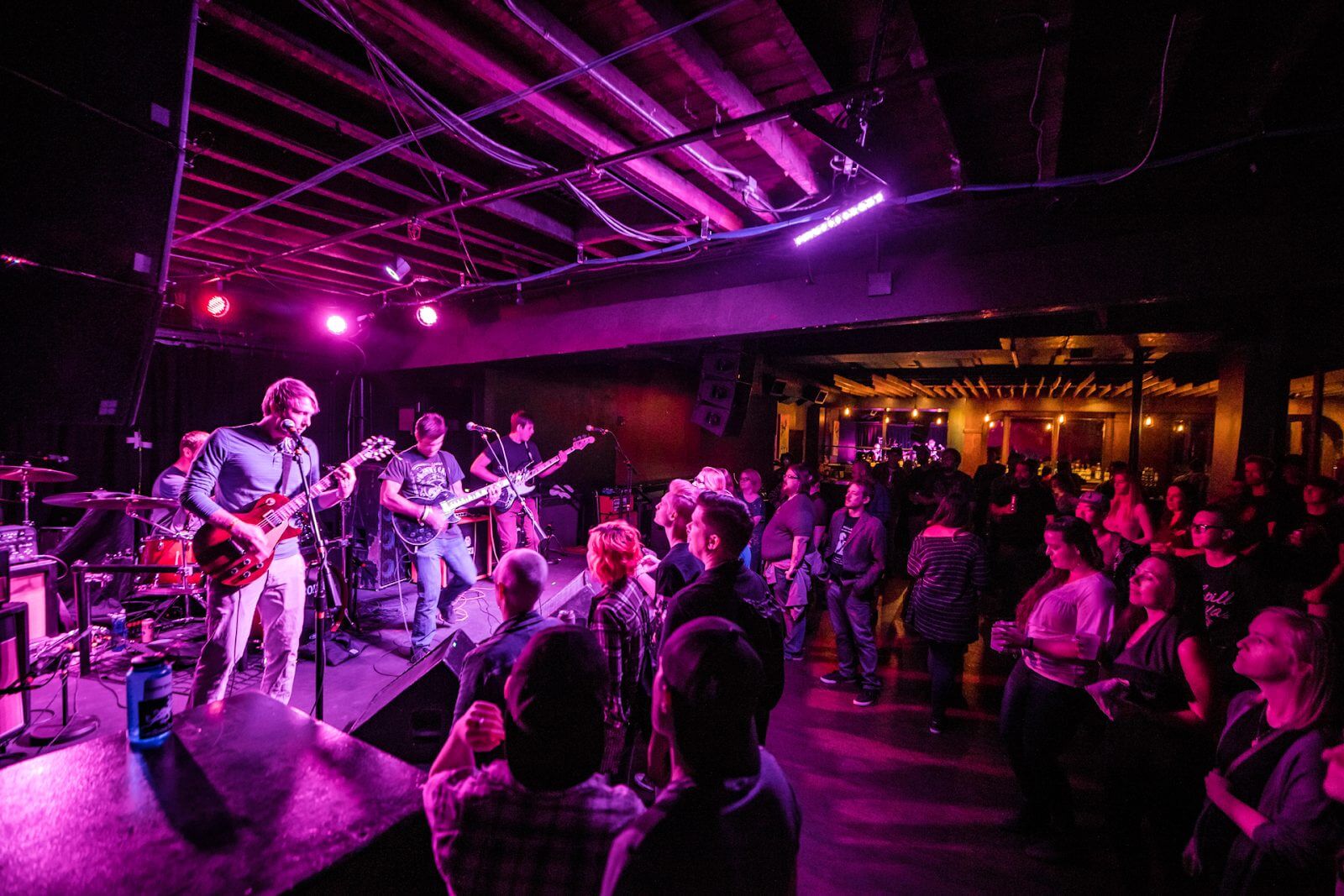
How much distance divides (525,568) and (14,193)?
5.92ft

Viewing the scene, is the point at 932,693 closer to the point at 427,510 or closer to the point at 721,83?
the point at 721,83

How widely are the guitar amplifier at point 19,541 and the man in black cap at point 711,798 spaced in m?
4.48

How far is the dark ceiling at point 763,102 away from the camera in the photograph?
231cm

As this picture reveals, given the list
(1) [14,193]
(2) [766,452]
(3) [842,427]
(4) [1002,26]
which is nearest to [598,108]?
(4) [1002,26]

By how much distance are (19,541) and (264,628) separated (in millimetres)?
2027

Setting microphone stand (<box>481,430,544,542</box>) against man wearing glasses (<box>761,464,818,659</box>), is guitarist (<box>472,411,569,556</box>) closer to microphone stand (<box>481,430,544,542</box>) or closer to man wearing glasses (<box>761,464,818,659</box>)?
microphone stand (<box>481,430,544,542</box>)

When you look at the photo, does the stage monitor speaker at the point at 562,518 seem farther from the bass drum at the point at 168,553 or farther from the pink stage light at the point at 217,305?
the pink stage light at the point at 217,305

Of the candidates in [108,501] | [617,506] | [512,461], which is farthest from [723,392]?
[108,501]

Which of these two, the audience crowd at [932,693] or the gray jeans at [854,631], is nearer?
the audience crowd at [932,693]

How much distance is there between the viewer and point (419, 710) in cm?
223

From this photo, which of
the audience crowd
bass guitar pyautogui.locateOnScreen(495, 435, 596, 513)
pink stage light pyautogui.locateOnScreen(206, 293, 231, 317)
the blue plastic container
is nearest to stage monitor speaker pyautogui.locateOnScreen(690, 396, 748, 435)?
the audience crowd

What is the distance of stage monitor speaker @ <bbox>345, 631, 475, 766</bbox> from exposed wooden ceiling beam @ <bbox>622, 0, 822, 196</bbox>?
107 inches

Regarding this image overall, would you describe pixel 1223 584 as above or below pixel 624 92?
below

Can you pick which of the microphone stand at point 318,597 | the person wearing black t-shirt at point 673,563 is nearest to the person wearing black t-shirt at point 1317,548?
the person wearing black t-shirt at point 673,563
